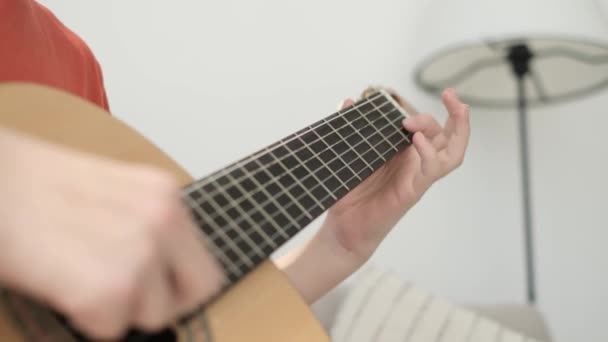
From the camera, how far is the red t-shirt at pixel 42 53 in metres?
0.62

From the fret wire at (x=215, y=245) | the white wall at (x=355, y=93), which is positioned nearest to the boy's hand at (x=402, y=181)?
the fret wire at (x=215, y=245)

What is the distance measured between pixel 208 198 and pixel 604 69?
119cm

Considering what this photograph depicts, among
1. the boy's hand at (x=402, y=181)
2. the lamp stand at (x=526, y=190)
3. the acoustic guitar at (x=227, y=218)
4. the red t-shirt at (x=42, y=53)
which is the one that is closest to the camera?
the acoustic guitar at (x=227, y=218)

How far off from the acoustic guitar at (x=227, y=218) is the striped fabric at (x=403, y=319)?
550 millimetres

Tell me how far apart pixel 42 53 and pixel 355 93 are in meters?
0.80

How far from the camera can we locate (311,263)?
31.1 inches

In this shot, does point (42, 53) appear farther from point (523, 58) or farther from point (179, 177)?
point (523, 58)

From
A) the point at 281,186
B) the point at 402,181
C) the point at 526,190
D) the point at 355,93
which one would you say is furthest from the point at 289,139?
the point at 526,190

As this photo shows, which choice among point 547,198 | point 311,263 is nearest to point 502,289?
point 547,198

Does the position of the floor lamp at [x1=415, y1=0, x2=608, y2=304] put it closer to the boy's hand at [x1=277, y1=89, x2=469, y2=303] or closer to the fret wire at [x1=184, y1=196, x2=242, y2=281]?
the boy's hand at [x1=277, y1=89, x2=469, y2=303]

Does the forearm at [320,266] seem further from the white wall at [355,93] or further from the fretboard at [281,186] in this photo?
the white wall at [355,93]

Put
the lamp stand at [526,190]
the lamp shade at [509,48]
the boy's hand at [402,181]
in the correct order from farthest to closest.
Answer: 1. the lamp stand at [526,190]
2. the lamp shade at [509,48]
3. the boy's hand at [402,181]

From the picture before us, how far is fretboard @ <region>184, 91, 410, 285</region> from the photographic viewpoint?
449mm

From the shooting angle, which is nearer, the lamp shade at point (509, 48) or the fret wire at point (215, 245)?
the fret wire at point (215, 245)
